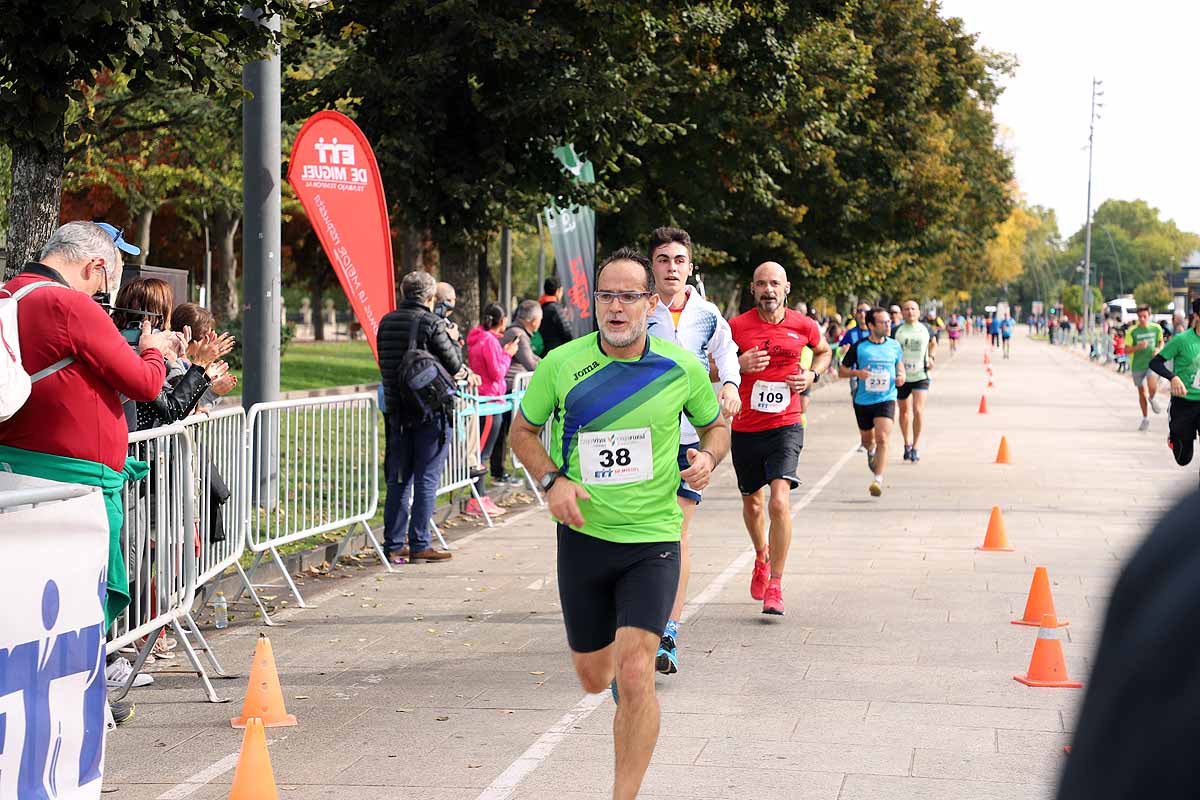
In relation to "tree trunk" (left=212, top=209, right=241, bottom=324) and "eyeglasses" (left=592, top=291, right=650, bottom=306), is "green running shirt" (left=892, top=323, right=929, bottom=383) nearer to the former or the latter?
"eyeglasses" (left=592, top=291, right=650, bottom=306)

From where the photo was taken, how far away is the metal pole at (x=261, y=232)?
1194cm

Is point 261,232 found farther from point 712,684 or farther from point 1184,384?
point 1184,384

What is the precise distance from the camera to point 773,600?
9078 mm

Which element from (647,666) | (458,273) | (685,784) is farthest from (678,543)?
(458,273)

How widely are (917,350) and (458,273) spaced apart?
6146mm

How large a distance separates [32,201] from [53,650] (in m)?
6.44

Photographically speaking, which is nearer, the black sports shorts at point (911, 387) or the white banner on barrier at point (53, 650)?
the white banner on barrier at point (53, 650)

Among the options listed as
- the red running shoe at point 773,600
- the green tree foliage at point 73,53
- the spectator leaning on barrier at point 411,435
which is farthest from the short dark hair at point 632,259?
the spectator leaning on barrier at point 411,435

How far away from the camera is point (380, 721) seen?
680 cm

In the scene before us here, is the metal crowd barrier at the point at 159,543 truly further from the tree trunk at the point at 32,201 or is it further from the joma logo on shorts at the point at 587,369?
the tree trunk at the point at 32,201

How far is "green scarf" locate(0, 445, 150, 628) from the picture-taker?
18.6 ft

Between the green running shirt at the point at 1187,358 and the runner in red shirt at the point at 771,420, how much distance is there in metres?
6.34

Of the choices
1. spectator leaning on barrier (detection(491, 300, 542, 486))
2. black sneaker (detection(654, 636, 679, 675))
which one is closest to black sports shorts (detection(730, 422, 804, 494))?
black sneaker (detection(654, 636, 679, 675))

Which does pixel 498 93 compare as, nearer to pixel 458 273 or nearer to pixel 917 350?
pixel 458 273
